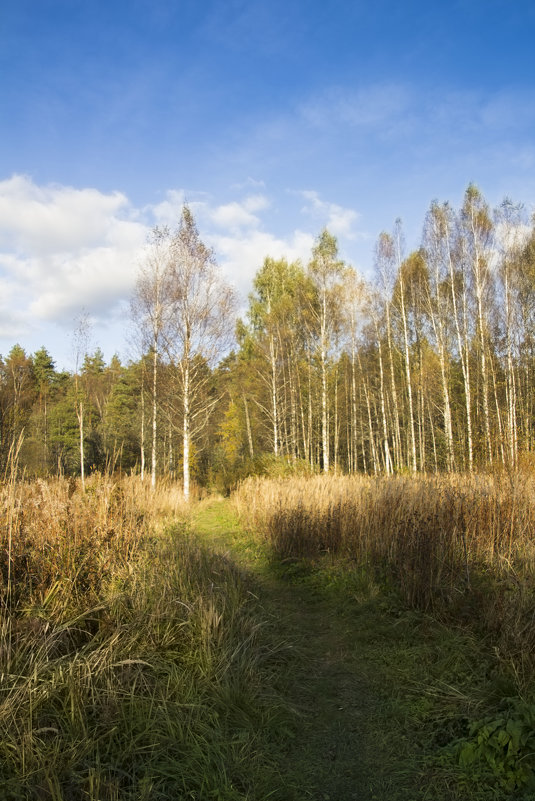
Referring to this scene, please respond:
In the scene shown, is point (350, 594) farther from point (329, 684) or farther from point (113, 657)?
point (113, 657)

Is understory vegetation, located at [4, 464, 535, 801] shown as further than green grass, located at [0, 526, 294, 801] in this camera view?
Yes

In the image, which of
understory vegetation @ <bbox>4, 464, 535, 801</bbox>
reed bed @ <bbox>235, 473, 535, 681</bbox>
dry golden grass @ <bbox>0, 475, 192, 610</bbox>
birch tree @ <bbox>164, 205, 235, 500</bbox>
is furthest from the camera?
birch tree @ <bbox>164, 205, 235, 500</bbox>

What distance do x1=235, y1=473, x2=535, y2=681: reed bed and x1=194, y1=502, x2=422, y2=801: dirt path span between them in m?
0.72

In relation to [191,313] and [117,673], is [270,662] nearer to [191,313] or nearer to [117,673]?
[117,673]

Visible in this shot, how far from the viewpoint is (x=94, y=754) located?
→ 2.30 metres

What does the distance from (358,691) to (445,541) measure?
1.96 meters

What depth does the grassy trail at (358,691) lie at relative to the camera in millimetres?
2418

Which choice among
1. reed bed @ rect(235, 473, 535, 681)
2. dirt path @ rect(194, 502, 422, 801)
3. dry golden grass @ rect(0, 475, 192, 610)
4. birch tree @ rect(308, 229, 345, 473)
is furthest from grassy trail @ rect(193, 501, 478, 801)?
birch tree @ rect(308, 229, 345, 473)

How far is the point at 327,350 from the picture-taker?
68.2 feet

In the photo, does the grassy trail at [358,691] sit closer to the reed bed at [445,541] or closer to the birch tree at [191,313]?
the reed bed at [445,541]

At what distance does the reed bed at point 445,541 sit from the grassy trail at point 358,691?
1.20 ft

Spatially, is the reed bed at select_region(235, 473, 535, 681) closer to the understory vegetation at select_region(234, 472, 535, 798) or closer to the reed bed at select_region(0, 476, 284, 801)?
the understory vegetation at select_region(234, 472, 535, 798)

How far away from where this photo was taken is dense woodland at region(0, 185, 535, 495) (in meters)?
15.5

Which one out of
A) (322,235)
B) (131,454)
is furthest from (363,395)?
(131,454)
